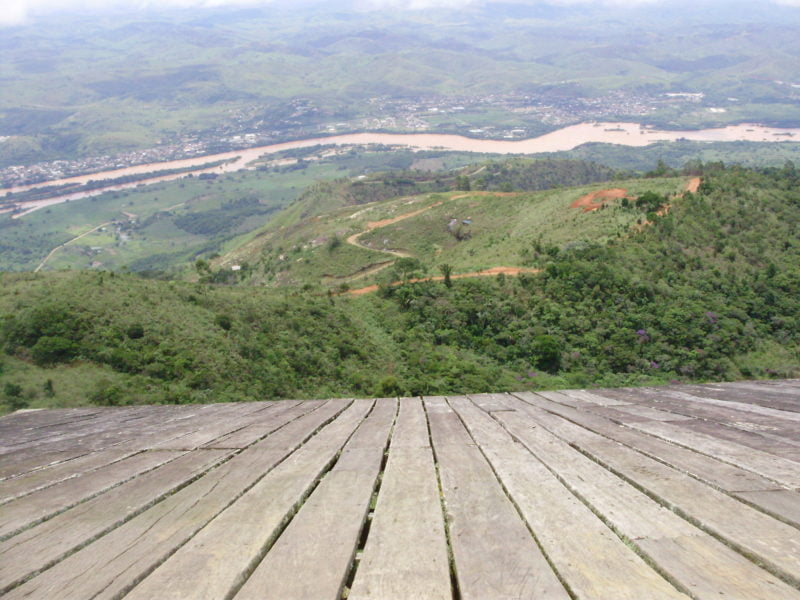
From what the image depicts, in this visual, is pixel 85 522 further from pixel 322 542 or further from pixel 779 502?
pixel 779 502


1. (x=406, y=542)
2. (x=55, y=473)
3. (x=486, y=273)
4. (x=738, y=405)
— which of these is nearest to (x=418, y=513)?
(x=406, y=542)

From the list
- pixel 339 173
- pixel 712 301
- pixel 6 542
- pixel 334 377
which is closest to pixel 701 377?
pixel 712 301

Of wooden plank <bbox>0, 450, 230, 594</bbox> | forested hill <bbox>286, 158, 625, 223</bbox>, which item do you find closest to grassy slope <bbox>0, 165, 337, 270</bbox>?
forested hill <bbox>286, 158, 625, 223</bbox>

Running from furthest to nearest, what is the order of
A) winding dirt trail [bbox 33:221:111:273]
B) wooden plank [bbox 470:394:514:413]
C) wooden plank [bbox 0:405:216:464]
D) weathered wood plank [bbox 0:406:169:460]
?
winding dirt trail [bbox 33:221:111:273], wooden plank [bbox 470:394:514:413], weathered wood plank [bbox 0:406:169:460], wooden plank [bbox 0:405:216:464]

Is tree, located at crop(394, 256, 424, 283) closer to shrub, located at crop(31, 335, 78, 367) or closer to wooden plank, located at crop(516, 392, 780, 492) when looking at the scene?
shrub, located at crop(31, 335, 78, 367)

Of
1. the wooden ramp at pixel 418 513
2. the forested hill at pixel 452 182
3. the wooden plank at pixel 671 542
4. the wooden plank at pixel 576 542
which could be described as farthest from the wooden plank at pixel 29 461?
the forested hill at pixel 452 182
